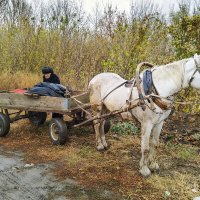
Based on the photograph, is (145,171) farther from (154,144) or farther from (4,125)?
(4,125)

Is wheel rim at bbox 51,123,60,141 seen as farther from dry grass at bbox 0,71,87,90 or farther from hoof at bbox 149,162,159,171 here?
dry grass at bbox 0,71,87,90

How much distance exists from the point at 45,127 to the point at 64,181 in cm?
338

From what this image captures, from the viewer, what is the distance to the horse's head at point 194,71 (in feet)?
15.2

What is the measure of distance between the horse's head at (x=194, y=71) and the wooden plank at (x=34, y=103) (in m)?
2.54

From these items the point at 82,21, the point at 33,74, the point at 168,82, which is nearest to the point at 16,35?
the point at 33,74

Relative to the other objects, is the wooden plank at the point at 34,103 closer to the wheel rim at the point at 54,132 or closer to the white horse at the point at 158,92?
the wheel rim at the point at 54,132

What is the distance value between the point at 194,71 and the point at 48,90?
10.8 ft

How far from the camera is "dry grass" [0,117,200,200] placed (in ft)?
15.9

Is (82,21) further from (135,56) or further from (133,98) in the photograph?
(133,98)

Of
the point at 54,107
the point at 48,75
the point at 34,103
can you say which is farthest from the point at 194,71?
the point at 48,75

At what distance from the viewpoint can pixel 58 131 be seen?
22.1 ft

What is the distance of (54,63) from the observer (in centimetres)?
1270

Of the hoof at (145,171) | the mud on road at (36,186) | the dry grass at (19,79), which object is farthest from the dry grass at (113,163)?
the dry grass at (19,79)

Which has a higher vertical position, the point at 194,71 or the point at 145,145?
the point at 194,71
